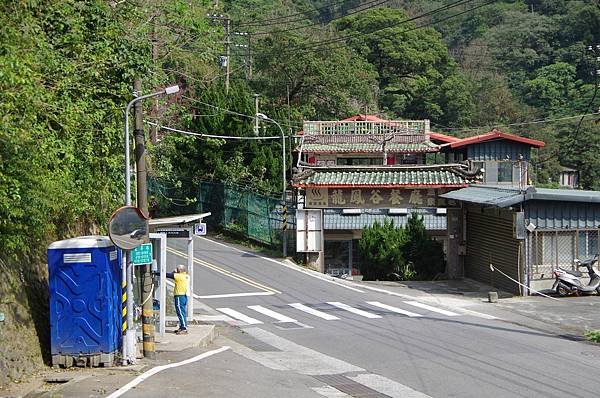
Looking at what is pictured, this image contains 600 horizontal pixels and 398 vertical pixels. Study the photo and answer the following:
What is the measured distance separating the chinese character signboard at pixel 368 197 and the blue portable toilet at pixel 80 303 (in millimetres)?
22630

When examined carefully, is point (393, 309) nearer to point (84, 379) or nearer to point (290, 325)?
point (290, 325)

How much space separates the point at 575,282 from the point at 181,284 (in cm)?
1342

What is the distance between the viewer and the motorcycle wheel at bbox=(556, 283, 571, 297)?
88.3 ft

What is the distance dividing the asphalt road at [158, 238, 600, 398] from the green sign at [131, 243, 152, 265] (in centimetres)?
257

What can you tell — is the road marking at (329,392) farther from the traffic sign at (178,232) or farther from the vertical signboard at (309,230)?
the vertical signboard at (309,230)

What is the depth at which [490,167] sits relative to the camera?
46500 millimetres

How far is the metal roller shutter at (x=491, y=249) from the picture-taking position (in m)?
28.3

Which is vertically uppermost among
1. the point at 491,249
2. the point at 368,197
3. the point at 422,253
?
the point at 368,197

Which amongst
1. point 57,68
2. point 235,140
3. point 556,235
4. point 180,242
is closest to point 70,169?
point 57,68

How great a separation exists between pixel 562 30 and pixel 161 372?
74.5 meters

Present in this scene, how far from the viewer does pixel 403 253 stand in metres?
34.6

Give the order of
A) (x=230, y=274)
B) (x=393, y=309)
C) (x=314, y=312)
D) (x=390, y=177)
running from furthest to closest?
1. (x=390, y=177)
2. (x=230, y=274)
3. (x=393, y=309)
4. (x=314, y=312)

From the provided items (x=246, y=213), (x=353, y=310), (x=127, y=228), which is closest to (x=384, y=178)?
(x=246, y=213)

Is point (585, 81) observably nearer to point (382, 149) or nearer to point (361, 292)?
point (382, 149)
